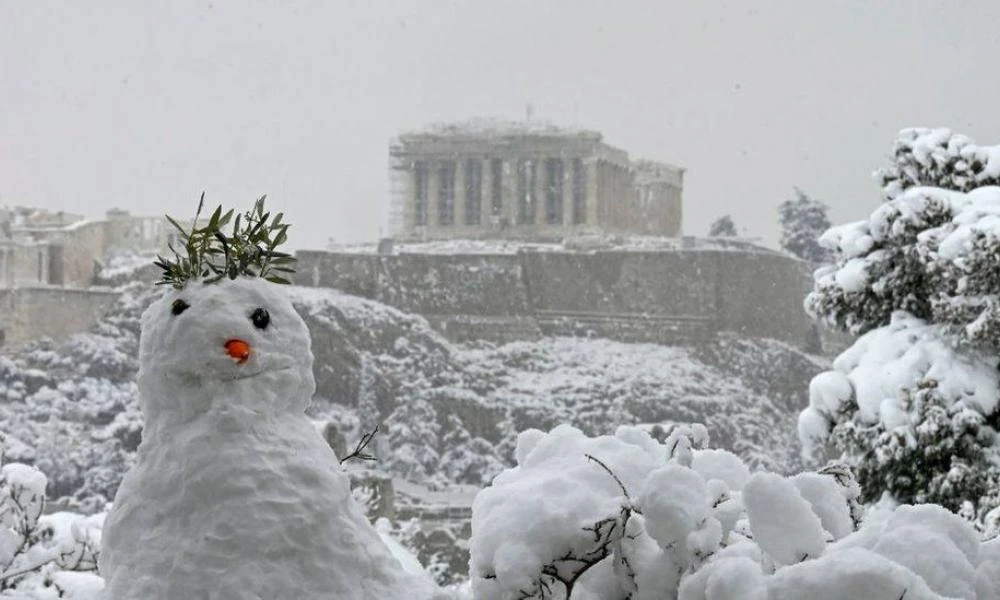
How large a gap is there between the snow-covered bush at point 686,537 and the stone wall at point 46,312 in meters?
24.0

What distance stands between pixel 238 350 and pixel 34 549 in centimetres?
266

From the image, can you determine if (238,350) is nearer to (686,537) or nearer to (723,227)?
(686,537)

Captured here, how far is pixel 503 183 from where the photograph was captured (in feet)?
112

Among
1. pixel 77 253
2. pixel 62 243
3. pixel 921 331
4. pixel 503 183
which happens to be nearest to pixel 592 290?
pixel 503 183

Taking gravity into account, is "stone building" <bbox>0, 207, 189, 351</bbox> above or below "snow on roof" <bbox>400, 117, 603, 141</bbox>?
below

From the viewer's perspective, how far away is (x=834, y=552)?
954 mm

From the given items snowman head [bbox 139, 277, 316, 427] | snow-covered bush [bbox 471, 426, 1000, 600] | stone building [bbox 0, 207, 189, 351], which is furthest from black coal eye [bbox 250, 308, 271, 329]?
stone building [bbox 0, 207, 189, 351]

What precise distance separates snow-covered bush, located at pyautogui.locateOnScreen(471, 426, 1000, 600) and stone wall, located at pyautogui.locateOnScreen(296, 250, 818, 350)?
86.5 ft

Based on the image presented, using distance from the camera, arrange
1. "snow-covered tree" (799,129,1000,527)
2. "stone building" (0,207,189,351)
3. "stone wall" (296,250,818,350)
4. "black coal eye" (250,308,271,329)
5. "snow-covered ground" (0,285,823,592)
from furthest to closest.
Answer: "stone wall" (296,250,818,350), "stone building" (0,207,189,351), "snow-covered ground" (0,285,823,592), "snow-covered tree" (799,129,1000,527), "black coal eye" (250,308,271,329)

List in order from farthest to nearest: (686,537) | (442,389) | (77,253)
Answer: (77,253) < (442,389) < (686,537)

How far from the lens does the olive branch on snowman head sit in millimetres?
1289

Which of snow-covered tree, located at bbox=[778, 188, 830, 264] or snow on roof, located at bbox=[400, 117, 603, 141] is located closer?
snow-covered tree, located at bbox=[778, 188, 830, 264]

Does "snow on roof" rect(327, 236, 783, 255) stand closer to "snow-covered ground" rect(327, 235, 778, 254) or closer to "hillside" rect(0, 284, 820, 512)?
"snow-covered ground" rect(327, 235, 778, 254)

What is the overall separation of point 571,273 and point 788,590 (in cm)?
2776
